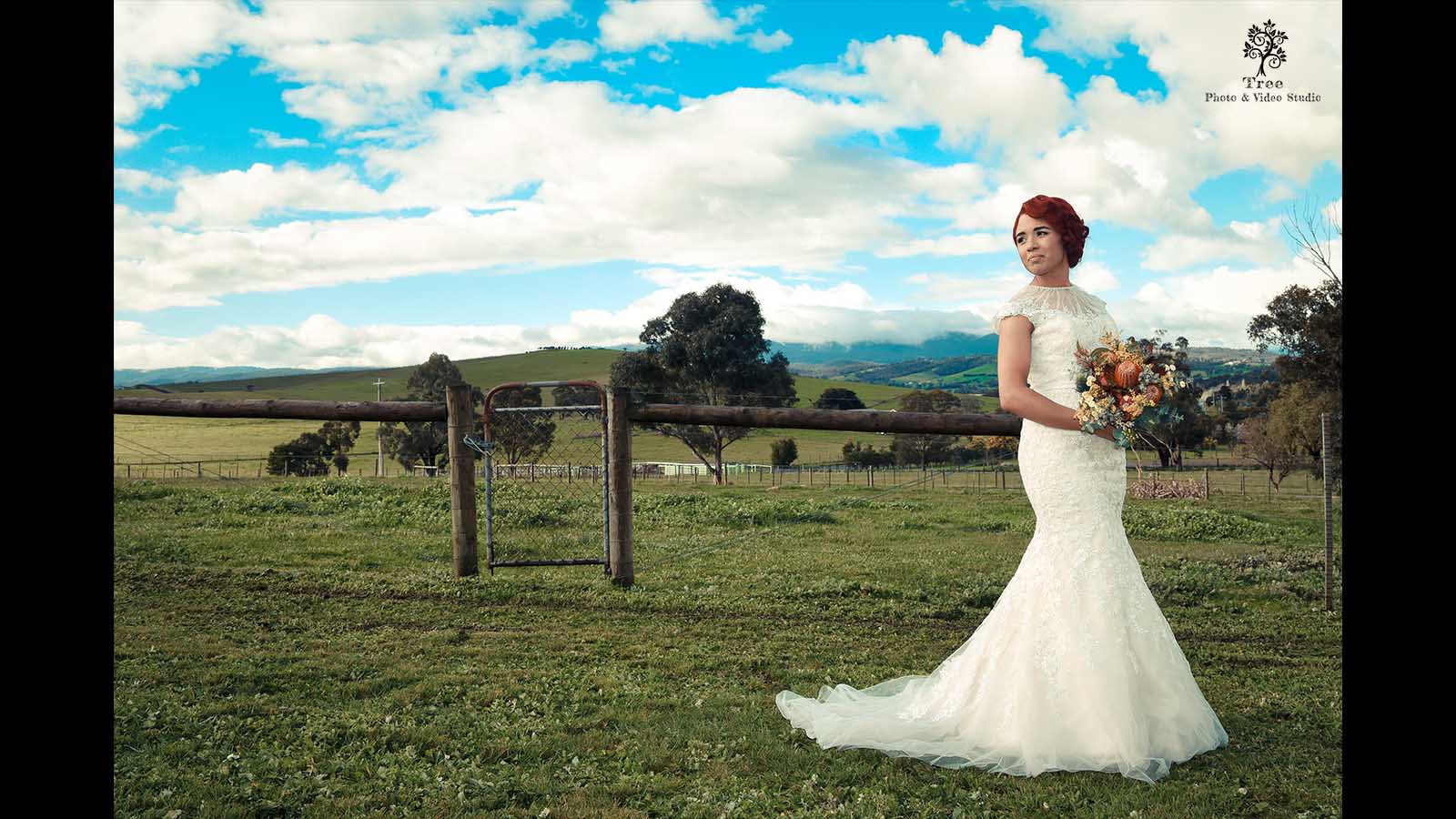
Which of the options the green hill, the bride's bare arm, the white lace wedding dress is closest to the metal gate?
the white lace wedding dress

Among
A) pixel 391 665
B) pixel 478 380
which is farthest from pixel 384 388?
pixel 391 665

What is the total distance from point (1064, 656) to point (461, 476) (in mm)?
6499

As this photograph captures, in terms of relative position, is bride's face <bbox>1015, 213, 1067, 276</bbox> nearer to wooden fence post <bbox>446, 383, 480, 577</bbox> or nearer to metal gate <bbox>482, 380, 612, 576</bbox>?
metal gate <bbox>482, 380, 612, 576</bbox>

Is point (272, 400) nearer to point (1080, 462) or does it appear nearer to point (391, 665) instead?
point (391, 665)

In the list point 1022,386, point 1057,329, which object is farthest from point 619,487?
point 1057,329

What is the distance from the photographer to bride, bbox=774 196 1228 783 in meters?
4.70

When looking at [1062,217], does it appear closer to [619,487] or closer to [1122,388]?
[1122,388]

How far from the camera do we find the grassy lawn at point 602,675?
14.3 feet

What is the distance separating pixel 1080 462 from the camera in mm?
4973

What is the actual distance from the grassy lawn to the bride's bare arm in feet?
6.02

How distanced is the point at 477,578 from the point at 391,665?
2.76 m

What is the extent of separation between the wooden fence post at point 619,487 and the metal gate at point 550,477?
10 cm

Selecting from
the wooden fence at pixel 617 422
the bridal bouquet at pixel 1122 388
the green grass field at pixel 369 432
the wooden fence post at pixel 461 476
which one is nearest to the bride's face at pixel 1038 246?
the bridal bouquet at pixel 1122 388
